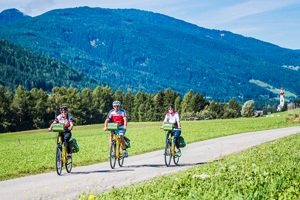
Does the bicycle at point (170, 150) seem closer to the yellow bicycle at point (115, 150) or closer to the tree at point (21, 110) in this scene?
the yellow bicycle at point (115, 150)

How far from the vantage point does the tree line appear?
108438mm

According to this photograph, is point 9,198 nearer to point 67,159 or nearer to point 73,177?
point 73,177

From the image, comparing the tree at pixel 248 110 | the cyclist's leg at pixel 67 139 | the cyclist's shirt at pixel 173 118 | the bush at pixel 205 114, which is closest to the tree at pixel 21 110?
the bush at pixel 205 114

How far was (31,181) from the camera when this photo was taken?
12.4m

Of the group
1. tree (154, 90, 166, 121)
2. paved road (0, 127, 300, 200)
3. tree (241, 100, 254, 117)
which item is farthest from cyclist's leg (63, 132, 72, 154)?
tree (241, 100, 254, 117)

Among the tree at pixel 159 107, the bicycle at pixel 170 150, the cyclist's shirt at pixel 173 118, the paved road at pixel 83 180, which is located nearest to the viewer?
the paved road at pixel 83 180

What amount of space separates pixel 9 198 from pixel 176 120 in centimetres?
806

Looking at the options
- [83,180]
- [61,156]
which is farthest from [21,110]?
[83,180]

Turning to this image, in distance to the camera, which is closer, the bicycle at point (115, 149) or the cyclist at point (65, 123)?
the cyclist at point (65, 123)

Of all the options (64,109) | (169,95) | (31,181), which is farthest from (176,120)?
(169,95)

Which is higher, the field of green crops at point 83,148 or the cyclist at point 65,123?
the cyclist at point 65,123

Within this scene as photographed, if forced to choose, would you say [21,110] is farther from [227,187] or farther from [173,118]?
[227,187]

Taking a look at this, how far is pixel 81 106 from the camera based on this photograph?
419 ft

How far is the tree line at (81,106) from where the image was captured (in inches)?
4269
